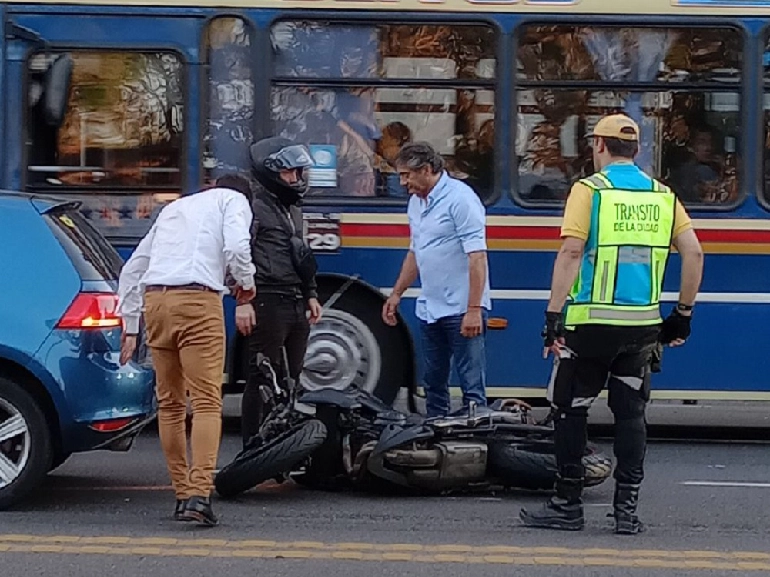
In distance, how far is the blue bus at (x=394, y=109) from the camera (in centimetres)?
958

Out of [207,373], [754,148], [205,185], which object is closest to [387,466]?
[207,373]

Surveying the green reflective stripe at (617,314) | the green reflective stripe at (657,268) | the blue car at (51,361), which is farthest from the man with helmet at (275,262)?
the green reflective stripe at (657,268)

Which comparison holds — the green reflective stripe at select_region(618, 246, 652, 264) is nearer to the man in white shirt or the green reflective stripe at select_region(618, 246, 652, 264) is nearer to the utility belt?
the man in white shirt

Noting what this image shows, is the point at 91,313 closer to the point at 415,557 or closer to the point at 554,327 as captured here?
the point at 415,557

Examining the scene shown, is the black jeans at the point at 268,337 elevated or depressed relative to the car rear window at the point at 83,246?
depressed

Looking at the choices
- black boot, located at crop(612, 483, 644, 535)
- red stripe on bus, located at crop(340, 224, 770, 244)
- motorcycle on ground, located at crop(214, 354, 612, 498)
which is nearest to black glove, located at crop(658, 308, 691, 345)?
black boot, located at crop(612, 483, 644, 535)

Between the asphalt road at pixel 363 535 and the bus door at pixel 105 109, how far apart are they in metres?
2.09

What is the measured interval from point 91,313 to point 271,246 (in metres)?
1.24

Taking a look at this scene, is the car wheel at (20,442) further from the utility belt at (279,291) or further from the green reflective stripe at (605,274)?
the green reflective stripe at (605,274)

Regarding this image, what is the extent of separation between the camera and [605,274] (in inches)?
259

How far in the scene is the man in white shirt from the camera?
671cm

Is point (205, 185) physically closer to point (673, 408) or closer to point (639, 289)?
point (639, 289)

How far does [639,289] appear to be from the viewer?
6.61m

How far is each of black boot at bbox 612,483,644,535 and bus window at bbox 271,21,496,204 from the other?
3333 mm
